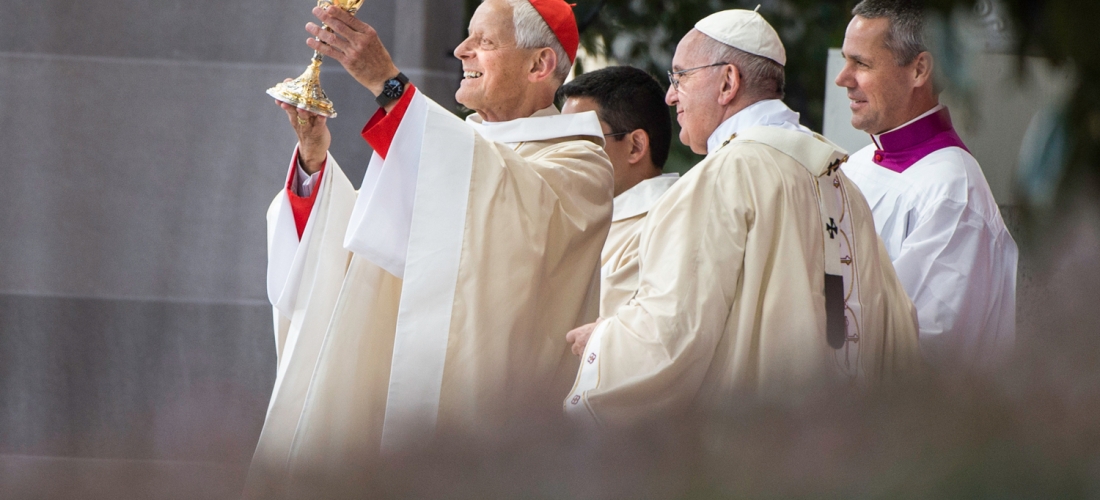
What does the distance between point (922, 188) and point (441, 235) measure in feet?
5.08

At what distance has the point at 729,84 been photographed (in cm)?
329

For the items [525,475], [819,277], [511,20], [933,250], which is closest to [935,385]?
[525,475]

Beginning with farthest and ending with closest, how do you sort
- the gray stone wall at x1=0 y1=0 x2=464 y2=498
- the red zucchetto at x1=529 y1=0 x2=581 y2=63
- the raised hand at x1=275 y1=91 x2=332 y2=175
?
the gray stone wall at x1=0 y1=0 x2=464 y2=498 < the red zucchetto at x1=529 y1=0 x2=581 y2=63 < the raised hand at x1=275 y1=91 x2=332 y2=175

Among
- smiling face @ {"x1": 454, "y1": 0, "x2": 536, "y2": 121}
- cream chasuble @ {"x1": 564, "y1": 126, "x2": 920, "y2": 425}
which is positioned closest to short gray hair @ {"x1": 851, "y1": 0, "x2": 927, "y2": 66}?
cream chasuble @ {"x1": 564, "y1": 126, "x2": 920, "y2": 425}

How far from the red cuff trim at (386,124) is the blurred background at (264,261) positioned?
3.68 ft

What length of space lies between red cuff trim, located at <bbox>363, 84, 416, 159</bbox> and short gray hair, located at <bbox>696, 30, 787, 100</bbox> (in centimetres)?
87

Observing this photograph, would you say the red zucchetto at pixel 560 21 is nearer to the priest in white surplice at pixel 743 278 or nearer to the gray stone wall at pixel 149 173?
the priest in white surplice at pixel 743 278

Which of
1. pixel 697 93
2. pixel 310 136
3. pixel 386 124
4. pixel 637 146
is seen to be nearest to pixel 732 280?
pixel 697 93

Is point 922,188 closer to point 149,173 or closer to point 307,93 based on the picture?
point 307,93

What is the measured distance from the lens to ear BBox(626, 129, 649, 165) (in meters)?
4.68

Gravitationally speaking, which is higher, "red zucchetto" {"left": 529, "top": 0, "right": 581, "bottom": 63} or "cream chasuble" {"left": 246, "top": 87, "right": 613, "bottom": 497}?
"red zucchetto" {"left": 529, "top": 0, "right": 581, "bottom": 63}

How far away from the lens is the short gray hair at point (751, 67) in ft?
10.7

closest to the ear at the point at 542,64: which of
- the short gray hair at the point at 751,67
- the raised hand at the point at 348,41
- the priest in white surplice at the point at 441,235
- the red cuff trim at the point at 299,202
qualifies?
the priest in white surplice at the point at 441,235

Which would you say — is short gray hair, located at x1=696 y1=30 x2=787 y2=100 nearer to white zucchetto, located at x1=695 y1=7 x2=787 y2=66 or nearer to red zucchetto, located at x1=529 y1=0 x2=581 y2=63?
white zucchetto, located at x1=695 y1=7 x2=787 y2=66
